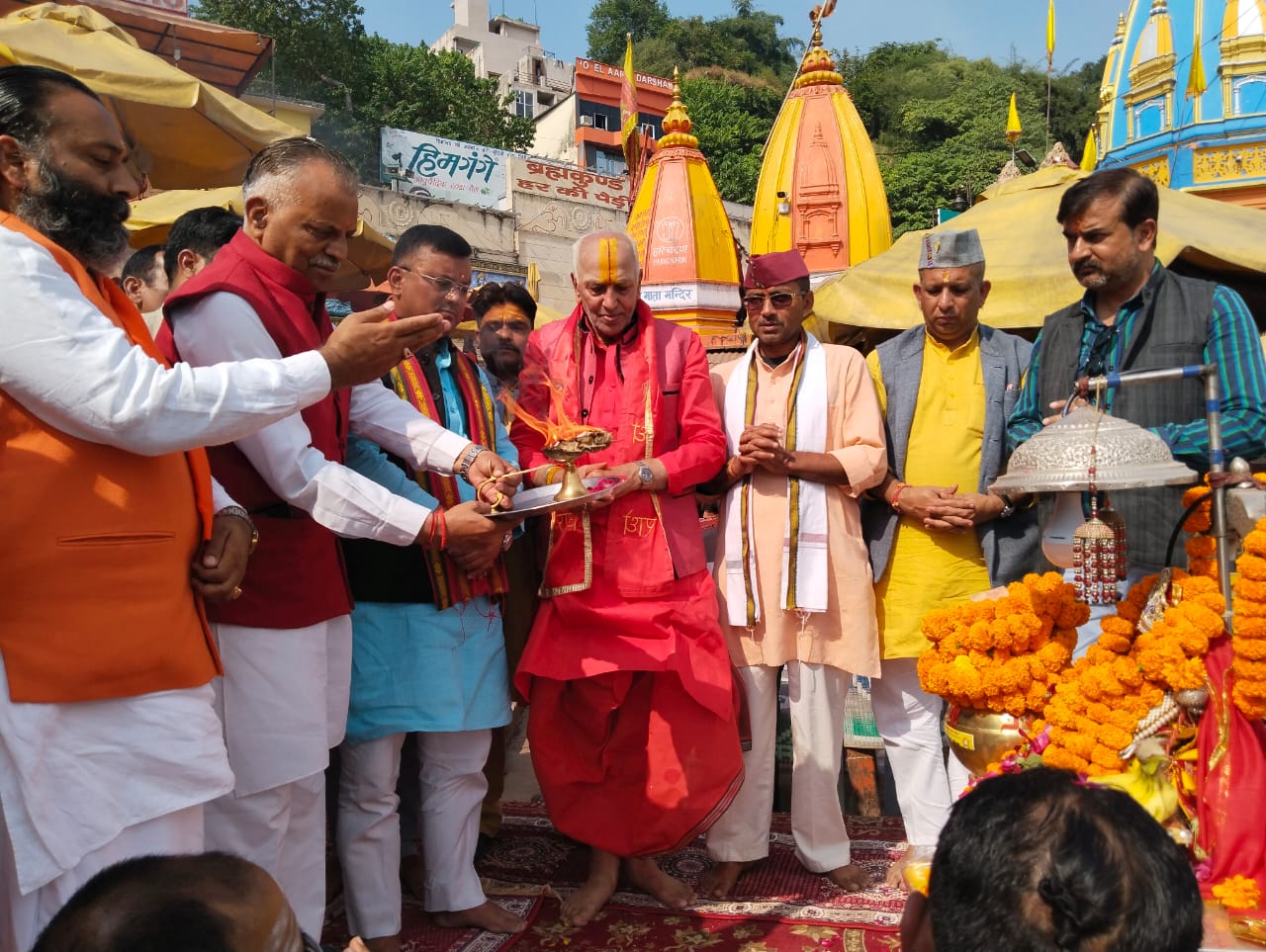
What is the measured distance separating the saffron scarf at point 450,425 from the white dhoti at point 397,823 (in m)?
0.48

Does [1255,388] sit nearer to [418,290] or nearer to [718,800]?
[718,800]

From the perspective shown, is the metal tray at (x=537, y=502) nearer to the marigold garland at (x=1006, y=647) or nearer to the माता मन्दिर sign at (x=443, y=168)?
the marigold garland at (x=1006, y=647)

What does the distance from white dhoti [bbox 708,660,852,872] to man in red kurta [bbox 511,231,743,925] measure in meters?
0.22

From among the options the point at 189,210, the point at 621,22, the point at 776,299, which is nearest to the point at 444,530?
the point at 776,299

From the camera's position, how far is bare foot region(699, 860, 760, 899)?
3.56 metres

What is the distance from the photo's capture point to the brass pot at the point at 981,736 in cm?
257

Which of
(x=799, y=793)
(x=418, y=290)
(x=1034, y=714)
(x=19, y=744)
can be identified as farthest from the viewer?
(x=799, y=793)

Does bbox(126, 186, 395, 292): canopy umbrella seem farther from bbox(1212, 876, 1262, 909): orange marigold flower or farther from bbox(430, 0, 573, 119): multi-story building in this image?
bbox(430, 0, 573, 119): multi-story building

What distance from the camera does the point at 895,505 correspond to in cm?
375

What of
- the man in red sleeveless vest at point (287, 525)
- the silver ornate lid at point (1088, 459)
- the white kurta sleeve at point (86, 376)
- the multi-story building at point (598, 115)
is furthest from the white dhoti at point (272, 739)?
the multi-story building at point (598, 115)

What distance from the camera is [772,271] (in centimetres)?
382

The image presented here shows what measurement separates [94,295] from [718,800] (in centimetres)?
251

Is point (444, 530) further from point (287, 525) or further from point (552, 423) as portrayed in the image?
point (552, 423)

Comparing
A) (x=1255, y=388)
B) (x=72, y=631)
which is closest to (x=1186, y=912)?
(x=72, y=631)
